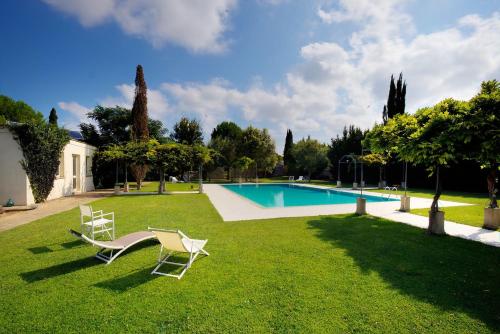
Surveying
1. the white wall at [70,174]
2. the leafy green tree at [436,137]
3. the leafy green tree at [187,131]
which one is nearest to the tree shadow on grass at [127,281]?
the leafy green tree at [436,137]

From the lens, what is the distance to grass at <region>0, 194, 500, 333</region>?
300 centimetres

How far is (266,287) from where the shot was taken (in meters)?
3.86

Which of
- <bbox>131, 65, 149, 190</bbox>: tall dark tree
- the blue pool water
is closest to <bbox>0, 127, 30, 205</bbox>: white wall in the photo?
<bbox>131, 65, 149, 190</bbox>: tall dark tree

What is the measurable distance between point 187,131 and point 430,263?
30.0m

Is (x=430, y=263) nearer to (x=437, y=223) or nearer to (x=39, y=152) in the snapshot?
(x=437, y=223)


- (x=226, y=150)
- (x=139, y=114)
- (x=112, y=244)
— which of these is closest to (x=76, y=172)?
(x=139, y=114)

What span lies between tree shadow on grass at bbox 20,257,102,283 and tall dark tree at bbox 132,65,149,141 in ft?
54.5

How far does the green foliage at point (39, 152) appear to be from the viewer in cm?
1152

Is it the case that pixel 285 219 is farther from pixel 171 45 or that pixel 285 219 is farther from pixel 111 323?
pixel 171 45

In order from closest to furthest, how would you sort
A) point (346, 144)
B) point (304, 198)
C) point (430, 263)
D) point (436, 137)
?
point (430, 263)
point (436, 137)
point (304, 198)
point (346, 144)

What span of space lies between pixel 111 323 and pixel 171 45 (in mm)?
14291

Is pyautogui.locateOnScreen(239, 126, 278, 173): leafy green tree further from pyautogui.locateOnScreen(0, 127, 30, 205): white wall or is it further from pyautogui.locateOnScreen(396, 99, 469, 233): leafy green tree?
pyautogui.locateOnScreen(396, 99, 469, 233): leafy green tree

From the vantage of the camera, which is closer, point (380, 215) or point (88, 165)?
point (380, 215)

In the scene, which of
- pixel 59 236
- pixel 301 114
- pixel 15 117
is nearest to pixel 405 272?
pixel 59 236
